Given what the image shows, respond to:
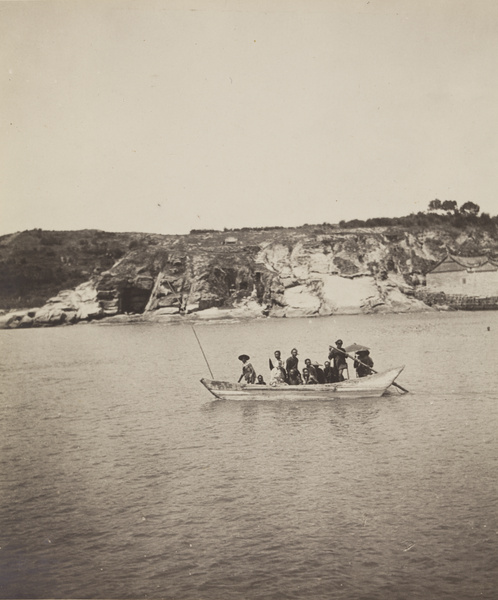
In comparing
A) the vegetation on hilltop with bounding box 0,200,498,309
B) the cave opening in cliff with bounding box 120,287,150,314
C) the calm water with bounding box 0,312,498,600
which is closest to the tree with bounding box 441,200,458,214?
the vegetation on hilltop with bounding box 0,200,498,309

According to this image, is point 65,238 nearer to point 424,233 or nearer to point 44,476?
point 424,233

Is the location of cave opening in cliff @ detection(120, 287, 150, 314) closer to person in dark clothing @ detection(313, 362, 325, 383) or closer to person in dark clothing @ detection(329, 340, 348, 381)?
person in dark clothing @ detection(329, 340, 348, 381)

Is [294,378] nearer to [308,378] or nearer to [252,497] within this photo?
[308,378]

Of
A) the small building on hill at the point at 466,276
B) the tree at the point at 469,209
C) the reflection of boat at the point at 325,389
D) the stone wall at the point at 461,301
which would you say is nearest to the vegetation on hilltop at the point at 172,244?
the tree at the point at 469,209

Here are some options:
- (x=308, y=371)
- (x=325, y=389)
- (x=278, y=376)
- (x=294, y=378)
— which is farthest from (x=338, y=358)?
(x=278, y=376)

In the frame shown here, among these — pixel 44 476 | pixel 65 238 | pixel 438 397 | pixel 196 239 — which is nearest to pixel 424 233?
pixel 196 239

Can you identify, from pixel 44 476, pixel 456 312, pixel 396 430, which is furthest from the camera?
pixel 456 312
